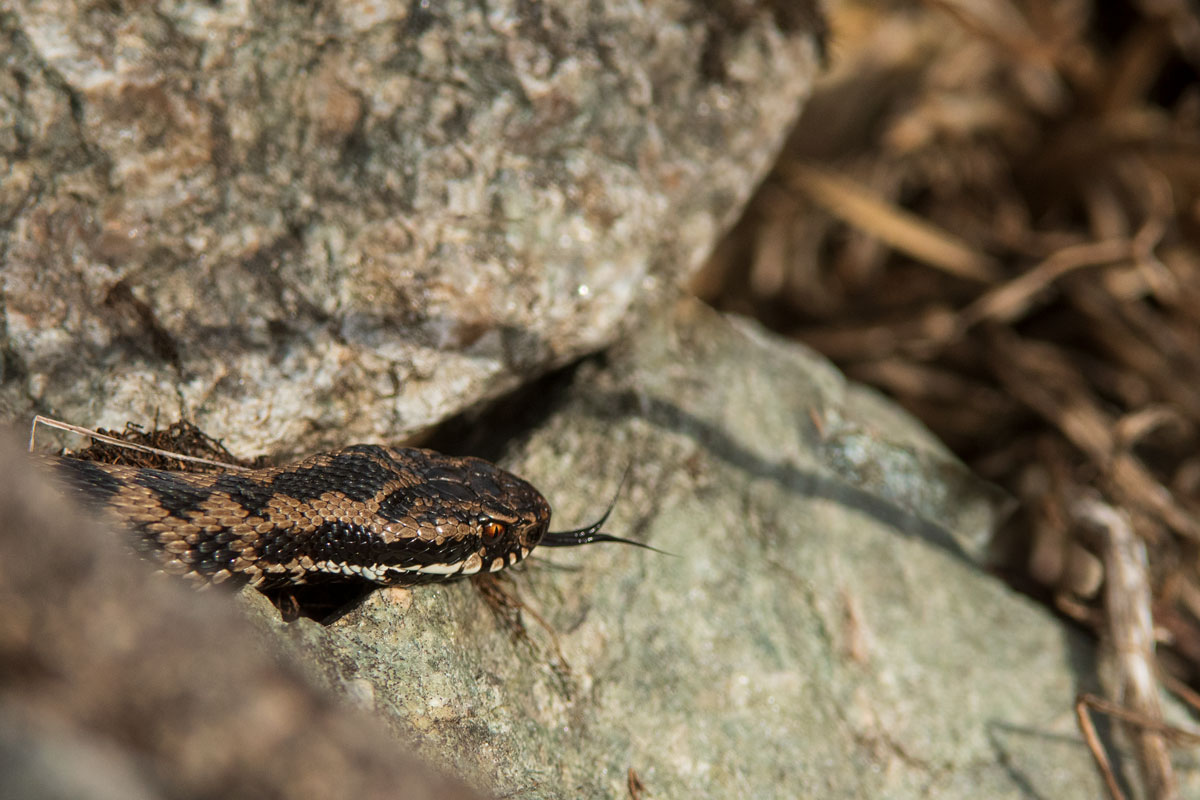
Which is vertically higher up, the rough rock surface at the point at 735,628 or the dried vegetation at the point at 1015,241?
the dried vegetation at the point at 1015,241

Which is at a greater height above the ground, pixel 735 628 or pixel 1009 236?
pixel 1009 236

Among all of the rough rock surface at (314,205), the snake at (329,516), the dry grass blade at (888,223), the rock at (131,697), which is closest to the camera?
the rock at (131,697)

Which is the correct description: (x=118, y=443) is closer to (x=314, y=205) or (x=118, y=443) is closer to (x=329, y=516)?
(x=329, y=516)

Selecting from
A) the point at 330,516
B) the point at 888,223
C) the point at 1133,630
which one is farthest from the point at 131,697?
the point at 888,223

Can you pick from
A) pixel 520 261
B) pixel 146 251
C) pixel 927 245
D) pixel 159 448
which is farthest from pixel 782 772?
pixel 927 245

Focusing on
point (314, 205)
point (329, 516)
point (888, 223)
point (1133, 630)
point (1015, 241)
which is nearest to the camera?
point (329, 516)

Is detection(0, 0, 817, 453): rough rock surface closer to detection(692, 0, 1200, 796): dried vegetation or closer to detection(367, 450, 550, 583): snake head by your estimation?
detection(367, 450, 550, 583): snake head

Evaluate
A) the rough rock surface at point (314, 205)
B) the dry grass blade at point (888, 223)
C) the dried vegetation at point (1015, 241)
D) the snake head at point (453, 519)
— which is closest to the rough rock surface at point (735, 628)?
the snake head at point (453, 519)

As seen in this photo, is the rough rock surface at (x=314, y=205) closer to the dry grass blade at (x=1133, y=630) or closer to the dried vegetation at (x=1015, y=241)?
the dried vegetation at (x=1015, y=241)
